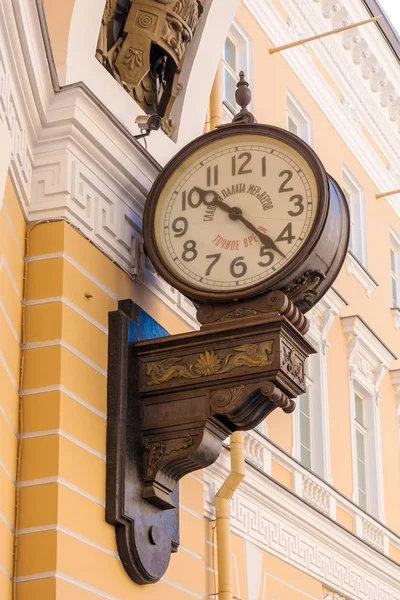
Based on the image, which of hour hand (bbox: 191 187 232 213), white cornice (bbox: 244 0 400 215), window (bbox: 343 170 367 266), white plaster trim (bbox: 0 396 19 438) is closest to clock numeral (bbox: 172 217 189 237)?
hour hand (bbox: 191 187 232 213)

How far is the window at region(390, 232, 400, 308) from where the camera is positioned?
15.6 meters

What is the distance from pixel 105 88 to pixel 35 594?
8.42 ft

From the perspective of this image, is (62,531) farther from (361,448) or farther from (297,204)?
(361,448)

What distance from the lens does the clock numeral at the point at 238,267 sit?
6.30m

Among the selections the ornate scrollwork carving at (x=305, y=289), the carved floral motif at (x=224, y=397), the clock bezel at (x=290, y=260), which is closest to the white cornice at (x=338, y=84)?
the clock bezel at (x=290, y=260)

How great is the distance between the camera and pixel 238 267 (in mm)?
6320

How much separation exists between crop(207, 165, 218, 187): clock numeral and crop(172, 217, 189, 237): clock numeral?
22cm

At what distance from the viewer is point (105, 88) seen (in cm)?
675

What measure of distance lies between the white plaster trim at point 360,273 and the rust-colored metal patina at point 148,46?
249 inches

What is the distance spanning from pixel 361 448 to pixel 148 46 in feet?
24.1

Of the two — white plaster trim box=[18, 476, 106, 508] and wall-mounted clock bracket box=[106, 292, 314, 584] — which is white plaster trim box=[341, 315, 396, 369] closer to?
wall-mounted clock bracket box=[106, 292, 314, 584]

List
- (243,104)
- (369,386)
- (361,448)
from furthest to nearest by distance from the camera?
1. (369,386)
2. (361,448)
3. (243,104)

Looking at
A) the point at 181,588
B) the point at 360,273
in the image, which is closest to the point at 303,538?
the point at 360,273

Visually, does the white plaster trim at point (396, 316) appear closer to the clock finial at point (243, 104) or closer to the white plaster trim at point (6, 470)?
the clock finial at point (243, 104)
